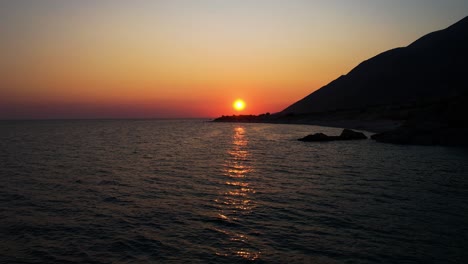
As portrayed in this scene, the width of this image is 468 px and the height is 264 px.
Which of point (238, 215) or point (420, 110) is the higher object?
point (420, 110)

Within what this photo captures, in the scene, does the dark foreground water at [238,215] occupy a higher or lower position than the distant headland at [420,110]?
lower

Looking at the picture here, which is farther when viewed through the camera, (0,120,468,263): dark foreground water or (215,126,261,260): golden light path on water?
(215,126,261,260): golden light path on water

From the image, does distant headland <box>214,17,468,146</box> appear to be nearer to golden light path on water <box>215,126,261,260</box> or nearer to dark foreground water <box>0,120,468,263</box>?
dark foreground water <box>0,120,468,263</box>

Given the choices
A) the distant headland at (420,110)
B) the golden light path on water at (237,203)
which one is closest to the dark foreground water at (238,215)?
the golden light path on water at (237,203)

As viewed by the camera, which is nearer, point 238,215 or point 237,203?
point 238,215

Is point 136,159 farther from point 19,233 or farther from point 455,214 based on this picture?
point 455,214

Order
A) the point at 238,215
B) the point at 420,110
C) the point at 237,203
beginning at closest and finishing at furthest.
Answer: the point at 238,215, the point at 237,203, the point at 420,110

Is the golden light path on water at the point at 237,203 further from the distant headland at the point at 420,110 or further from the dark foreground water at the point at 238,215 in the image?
the distant headland at the point at 420,110

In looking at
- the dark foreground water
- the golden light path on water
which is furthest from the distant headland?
the golden light path on water

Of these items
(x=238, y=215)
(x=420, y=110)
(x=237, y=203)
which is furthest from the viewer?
(x=420, y=110)

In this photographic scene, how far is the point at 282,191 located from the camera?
2442 centimetres

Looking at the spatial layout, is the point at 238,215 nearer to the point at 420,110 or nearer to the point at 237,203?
the point at 237,203

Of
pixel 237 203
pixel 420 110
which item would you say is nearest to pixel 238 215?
pixel 237 203

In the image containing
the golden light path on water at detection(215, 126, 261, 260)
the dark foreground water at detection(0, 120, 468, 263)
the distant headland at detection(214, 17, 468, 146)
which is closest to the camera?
the dark foreground water at detection(0, 120, 468, 263)
